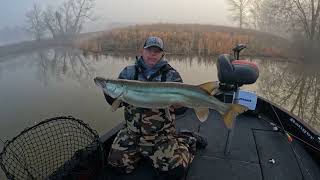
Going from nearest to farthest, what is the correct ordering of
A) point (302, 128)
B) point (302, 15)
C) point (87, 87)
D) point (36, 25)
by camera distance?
point (302, 128), point (87, 87), point (302, 15), point (36, 25)

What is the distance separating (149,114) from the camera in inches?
159

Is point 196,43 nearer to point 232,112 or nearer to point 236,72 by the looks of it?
point 236,72

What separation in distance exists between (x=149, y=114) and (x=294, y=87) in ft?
35.1

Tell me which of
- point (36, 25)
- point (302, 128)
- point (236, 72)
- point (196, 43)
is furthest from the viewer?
point (36, 25)

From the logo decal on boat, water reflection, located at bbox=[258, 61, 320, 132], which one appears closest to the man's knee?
the logo decal on boat

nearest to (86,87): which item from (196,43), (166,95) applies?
(166,95)

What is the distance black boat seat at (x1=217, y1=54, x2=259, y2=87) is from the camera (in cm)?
458

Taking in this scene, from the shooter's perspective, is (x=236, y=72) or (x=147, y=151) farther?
(x=236, y=72)

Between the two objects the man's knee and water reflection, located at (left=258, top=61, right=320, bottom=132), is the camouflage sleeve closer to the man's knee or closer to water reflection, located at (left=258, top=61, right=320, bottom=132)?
the man's knee

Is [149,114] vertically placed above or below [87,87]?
above

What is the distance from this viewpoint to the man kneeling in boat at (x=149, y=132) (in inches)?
159

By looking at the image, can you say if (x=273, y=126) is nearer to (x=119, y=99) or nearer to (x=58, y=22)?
(x=119, y=99)

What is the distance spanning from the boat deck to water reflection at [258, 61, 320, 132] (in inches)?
168

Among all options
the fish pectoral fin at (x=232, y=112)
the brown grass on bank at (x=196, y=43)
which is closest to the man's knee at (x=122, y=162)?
the fish pectoral fin at (x=232, y=112)
